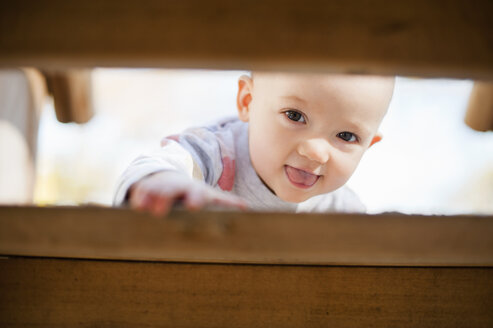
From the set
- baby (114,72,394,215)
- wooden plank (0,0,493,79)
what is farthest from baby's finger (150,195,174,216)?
baby (114,72,394,215)

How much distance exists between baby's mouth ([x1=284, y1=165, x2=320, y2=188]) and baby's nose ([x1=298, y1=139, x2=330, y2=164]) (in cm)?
6

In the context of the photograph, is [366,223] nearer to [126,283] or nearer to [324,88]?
[126,283]

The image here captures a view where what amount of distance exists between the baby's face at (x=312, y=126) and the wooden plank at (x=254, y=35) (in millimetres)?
484

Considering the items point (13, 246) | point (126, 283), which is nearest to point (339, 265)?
point (126, 283)

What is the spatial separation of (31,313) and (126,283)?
0.49 ft

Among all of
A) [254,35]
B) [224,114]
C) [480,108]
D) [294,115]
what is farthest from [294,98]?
[224,114]

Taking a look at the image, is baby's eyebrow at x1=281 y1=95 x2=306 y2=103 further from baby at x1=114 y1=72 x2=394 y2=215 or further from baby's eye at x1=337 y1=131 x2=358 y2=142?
baby's eye at x1=337 y1=131 x2=358 y2=142

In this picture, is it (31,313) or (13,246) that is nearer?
(13,246)

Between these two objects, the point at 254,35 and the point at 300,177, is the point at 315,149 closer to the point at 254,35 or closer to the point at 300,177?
the point at 300,177

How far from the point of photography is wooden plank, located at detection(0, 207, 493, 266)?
48 centimetres

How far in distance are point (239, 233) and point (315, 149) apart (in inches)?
19.9

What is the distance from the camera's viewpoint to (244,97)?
119cm

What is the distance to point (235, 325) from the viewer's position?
27.9 inches

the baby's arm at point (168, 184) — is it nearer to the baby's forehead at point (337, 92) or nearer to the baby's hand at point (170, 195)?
the baby's hand at point (170, 195)
